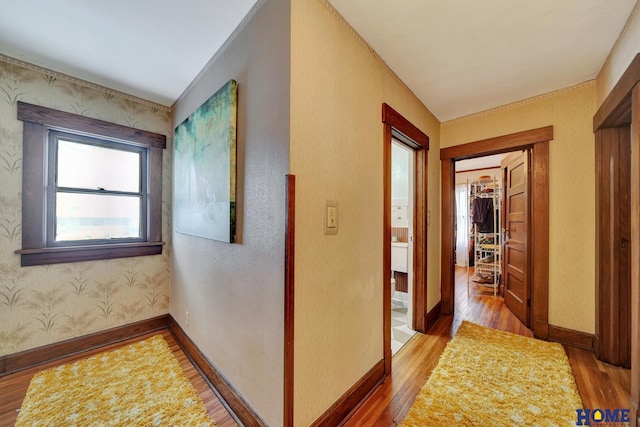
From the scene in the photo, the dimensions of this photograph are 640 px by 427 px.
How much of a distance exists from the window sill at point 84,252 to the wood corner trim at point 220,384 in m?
0.91

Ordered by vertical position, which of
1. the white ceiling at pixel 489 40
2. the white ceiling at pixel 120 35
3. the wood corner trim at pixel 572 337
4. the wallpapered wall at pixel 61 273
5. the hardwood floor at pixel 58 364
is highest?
the white ceiling at pixel 489 40

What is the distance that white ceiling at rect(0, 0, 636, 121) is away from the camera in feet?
4.58

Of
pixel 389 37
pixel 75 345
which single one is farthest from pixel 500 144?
pixel 75 345

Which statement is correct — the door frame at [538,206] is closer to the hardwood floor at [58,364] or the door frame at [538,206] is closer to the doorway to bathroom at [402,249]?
the doorway to bathroom at [402,249]

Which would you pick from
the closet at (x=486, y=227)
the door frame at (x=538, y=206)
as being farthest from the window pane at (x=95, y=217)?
the closet at (x=486, y=227)

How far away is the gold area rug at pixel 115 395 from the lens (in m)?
1.44

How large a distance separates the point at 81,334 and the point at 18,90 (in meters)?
2.14

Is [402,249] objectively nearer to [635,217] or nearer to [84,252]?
[635,217]

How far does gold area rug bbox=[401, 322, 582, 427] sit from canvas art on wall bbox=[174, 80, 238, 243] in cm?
175

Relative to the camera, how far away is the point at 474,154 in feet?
→ 9.23

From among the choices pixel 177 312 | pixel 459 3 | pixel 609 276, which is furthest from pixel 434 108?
pixel 177 312

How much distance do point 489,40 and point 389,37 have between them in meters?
0.72

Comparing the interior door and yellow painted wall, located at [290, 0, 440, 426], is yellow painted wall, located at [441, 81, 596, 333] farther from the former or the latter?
yellow painted wall, located at [290, 0, 440, 426]

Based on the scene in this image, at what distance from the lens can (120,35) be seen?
5.31 ft
